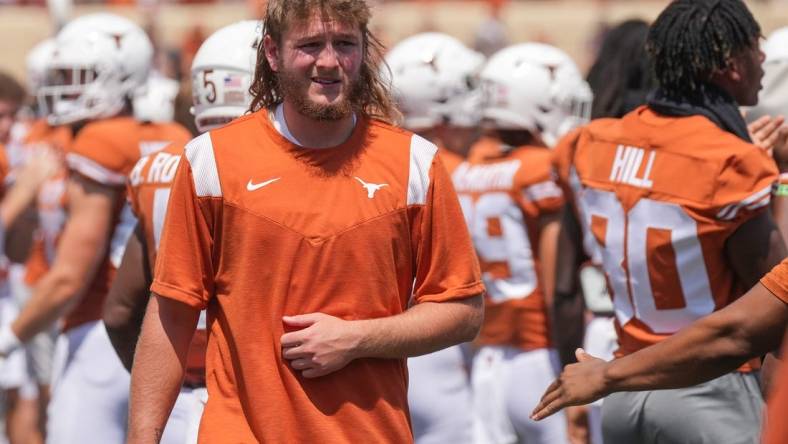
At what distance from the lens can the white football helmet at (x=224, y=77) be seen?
215 inches

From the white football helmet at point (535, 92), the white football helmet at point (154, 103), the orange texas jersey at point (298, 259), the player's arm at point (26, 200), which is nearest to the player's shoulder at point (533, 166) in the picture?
the white football helmet at point (535, 92)

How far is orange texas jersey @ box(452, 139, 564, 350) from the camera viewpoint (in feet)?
24.0

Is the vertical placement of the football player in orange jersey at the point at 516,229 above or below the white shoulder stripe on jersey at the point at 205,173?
below

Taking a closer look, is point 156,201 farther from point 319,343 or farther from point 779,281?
point 779,281

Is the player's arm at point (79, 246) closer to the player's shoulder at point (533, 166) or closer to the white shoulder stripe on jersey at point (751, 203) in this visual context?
the player's shoulder at point (533, 166)

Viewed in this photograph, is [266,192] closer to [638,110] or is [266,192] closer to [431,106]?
[638,110]

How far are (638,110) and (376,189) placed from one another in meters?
1.37

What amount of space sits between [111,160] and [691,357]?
116 inches

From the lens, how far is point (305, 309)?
413cm

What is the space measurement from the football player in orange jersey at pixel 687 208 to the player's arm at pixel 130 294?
1529mm

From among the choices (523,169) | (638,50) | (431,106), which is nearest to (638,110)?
(638,50)

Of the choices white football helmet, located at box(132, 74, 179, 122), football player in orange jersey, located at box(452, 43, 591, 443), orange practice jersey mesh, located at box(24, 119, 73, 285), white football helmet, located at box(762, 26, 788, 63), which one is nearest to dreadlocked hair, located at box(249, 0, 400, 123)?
white football helmet, located at box(762, 26, 788, 63)

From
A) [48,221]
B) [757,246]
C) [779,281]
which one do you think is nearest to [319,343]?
[779,281]

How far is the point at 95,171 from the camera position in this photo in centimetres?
613
